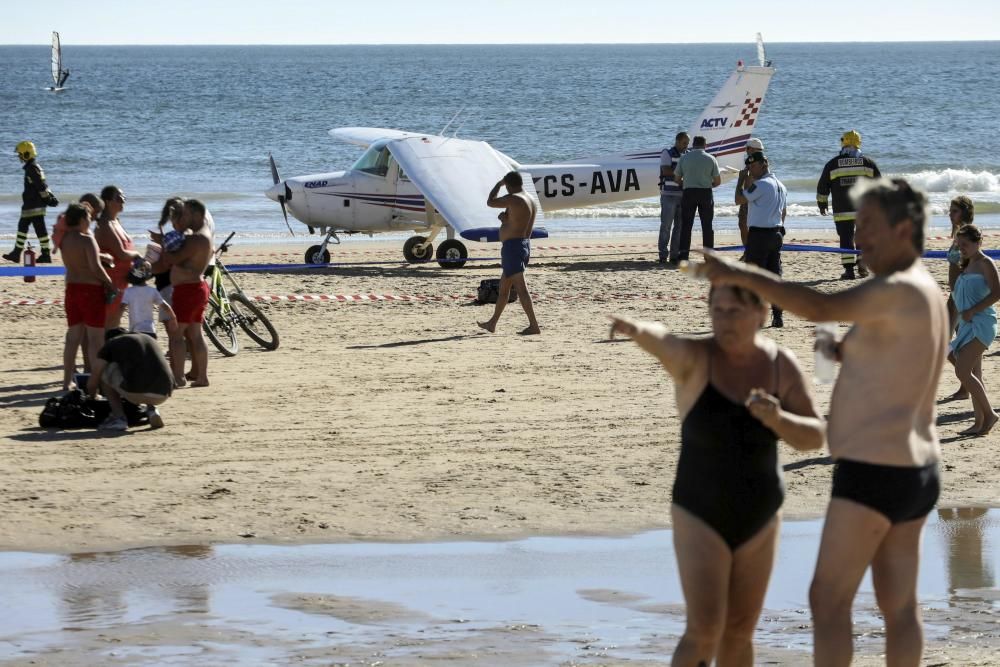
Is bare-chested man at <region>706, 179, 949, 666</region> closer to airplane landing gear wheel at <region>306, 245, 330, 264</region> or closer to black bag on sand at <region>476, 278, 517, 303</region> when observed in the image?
black bag on sand at <region>476, 278, 517, 303</region>

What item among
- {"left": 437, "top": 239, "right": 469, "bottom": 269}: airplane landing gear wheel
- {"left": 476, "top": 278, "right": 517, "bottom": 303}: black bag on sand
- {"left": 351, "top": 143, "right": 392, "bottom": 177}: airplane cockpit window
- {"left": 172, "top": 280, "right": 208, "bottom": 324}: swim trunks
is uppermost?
{"left": 351, "top": 143, "right": 392, "bottom": 177}: airplane cockpit window

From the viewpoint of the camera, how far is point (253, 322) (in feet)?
39.3

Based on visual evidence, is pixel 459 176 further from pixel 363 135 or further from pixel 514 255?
pixel 514 255

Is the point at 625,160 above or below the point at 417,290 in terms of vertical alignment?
above

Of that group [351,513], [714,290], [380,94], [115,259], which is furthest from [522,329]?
[380,94]

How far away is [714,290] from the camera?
13.4 feet

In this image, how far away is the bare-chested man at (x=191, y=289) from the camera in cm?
992

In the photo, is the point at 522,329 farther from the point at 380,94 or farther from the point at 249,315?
the point at 380,94

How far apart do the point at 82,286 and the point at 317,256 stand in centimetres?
882

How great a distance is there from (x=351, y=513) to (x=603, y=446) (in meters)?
1.93

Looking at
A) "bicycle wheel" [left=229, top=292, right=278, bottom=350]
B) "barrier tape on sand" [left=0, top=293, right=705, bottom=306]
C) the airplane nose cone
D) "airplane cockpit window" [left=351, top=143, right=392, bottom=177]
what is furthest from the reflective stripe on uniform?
the airplane nose cone

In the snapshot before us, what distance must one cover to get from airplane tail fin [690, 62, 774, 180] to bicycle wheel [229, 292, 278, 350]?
35.8 feet

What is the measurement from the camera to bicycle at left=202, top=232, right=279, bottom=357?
11578 millimetres

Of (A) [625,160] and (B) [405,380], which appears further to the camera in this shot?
(A) [625,160]
